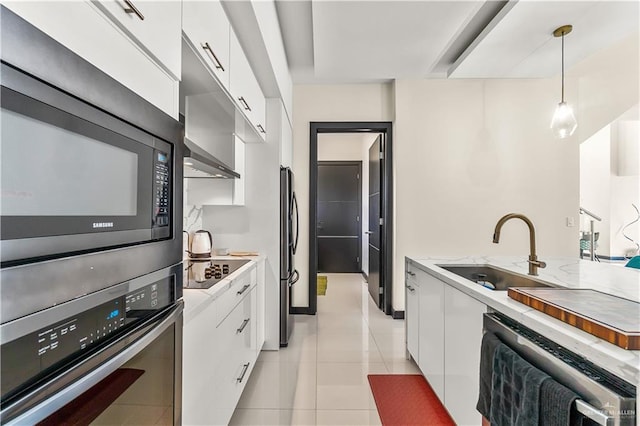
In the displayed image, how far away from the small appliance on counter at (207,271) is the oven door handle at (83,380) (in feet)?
2.21

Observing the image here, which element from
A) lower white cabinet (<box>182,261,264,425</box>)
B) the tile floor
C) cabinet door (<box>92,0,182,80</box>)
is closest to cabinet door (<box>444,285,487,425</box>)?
the tile floor

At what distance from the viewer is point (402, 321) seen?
3.83 m

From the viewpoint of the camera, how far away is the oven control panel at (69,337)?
46 centimetres

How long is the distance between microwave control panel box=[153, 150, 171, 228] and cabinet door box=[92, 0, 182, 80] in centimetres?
28

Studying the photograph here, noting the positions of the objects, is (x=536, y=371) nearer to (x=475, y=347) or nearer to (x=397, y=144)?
(x=475, y=347)

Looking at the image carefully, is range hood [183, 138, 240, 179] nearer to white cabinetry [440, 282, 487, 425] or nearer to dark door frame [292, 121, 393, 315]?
white cabinetry [440, 282, 487, 425]

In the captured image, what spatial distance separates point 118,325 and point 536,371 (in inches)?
45.1

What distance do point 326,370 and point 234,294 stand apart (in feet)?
3.89

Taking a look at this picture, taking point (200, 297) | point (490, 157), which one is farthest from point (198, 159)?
point (490, 157)

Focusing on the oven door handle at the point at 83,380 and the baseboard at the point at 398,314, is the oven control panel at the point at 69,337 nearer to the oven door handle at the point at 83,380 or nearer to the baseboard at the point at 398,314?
the oven door handle at the point at 83,380

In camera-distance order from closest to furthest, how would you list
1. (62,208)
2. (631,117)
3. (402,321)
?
(62,208), (402,321), (631,117)

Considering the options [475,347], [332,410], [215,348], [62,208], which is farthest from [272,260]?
[62,208]

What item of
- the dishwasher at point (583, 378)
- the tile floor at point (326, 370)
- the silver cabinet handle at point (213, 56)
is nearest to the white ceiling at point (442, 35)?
the silver cabinet handle at point (213, 56)

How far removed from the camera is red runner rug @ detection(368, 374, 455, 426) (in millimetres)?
1962
